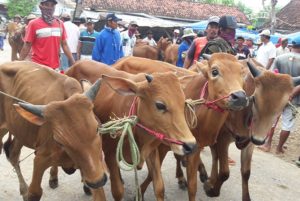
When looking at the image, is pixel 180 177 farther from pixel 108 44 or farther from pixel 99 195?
pixel 108 44

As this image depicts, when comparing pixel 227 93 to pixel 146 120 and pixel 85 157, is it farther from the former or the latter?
pixel 85 157

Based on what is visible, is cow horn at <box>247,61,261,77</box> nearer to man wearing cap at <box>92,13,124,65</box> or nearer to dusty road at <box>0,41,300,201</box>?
dusty road at <box>0,41,300,201</box>

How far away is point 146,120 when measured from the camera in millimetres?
3811

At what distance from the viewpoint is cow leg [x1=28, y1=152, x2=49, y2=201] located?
3750 mm

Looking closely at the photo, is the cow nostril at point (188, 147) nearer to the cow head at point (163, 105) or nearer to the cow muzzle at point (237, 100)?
the cow head at point (163, 105)

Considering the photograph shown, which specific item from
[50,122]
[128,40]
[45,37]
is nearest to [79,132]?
[50,122]

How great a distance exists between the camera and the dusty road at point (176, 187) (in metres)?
5.18

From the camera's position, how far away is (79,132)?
317cm

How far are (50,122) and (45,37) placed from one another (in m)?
3.18

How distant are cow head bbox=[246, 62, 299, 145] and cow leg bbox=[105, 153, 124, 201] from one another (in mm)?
1586

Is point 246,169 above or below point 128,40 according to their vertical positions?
above

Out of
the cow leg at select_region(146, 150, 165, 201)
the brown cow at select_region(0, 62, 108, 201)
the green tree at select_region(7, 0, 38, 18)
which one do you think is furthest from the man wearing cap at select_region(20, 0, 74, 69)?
the green tree at select_region(7, 0, 38, 18)

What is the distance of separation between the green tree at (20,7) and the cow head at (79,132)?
40.5 metres

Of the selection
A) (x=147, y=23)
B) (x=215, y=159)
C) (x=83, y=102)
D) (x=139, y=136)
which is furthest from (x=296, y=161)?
(x=147, y=23)
